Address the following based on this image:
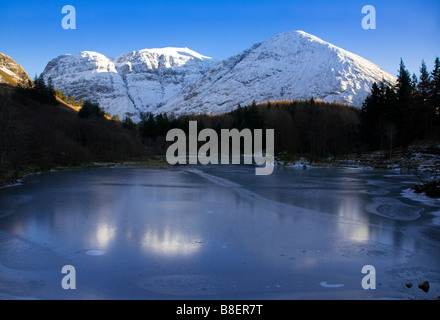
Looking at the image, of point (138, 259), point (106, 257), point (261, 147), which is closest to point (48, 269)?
point (106, 257)

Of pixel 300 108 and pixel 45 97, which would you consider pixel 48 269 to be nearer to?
pixel 45 97

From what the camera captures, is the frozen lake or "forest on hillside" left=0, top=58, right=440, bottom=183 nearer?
the frozen lake

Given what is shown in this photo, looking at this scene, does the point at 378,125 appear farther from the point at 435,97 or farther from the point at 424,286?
the point at 424,286

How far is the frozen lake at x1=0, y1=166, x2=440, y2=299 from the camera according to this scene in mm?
5480

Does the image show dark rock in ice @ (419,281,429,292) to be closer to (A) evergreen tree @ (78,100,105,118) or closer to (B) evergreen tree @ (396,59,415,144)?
(B) evergreen tree @ (396,59,415,144)

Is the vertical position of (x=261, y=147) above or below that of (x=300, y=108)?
below

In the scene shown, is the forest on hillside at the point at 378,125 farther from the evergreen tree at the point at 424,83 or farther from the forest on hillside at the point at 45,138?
the forest on hillside at the point at 45,138

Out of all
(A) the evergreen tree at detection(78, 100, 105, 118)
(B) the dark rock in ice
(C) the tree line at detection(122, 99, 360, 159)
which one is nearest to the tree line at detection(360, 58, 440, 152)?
(C) the tree line at detection(122, 99, 360, 159)

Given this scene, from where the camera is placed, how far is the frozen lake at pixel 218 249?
548 cm

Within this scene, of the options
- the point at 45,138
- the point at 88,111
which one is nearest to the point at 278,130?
the point at 88,111

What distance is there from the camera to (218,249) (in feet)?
25.3

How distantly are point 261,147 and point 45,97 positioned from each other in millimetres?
56476

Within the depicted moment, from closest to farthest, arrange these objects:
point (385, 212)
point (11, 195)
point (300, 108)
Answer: point (385, 212)
point (11, 195)
point (300, 108)
